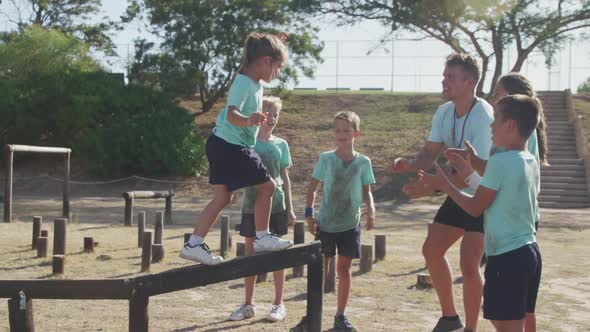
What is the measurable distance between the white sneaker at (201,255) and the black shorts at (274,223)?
1430 mm

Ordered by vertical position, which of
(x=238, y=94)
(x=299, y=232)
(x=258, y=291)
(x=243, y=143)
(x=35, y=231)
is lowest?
(x=258, y=291)

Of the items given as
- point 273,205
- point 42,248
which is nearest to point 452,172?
point 273,205

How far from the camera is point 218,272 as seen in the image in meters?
4.78

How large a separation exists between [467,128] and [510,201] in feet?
4.23

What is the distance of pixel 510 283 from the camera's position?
4.15 meters

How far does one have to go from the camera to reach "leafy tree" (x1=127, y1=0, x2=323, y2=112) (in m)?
31.4

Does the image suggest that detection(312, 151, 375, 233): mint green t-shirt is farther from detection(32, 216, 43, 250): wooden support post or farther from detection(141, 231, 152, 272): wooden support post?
detection(32, 216, 43, 250): wooden support post

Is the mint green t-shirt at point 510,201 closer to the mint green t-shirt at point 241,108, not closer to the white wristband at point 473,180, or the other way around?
the white wristband at point 473,180

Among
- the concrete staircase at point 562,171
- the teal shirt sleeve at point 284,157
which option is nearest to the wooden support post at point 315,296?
the teal shirt sleeve at point 284,157

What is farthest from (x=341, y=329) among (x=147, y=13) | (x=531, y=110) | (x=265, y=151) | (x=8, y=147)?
(x=147, y=13)

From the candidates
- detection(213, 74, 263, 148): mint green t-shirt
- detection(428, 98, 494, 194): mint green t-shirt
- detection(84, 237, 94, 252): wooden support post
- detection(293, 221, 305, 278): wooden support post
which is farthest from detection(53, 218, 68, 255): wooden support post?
detection(428, 98, 494, 194): mint green t-shirt

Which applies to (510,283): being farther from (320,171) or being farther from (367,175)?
(320,171)

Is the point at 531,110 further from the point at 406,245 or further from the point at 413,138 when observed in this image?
the point at 413,138

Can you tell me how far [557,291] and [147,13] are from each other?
27878 mm
